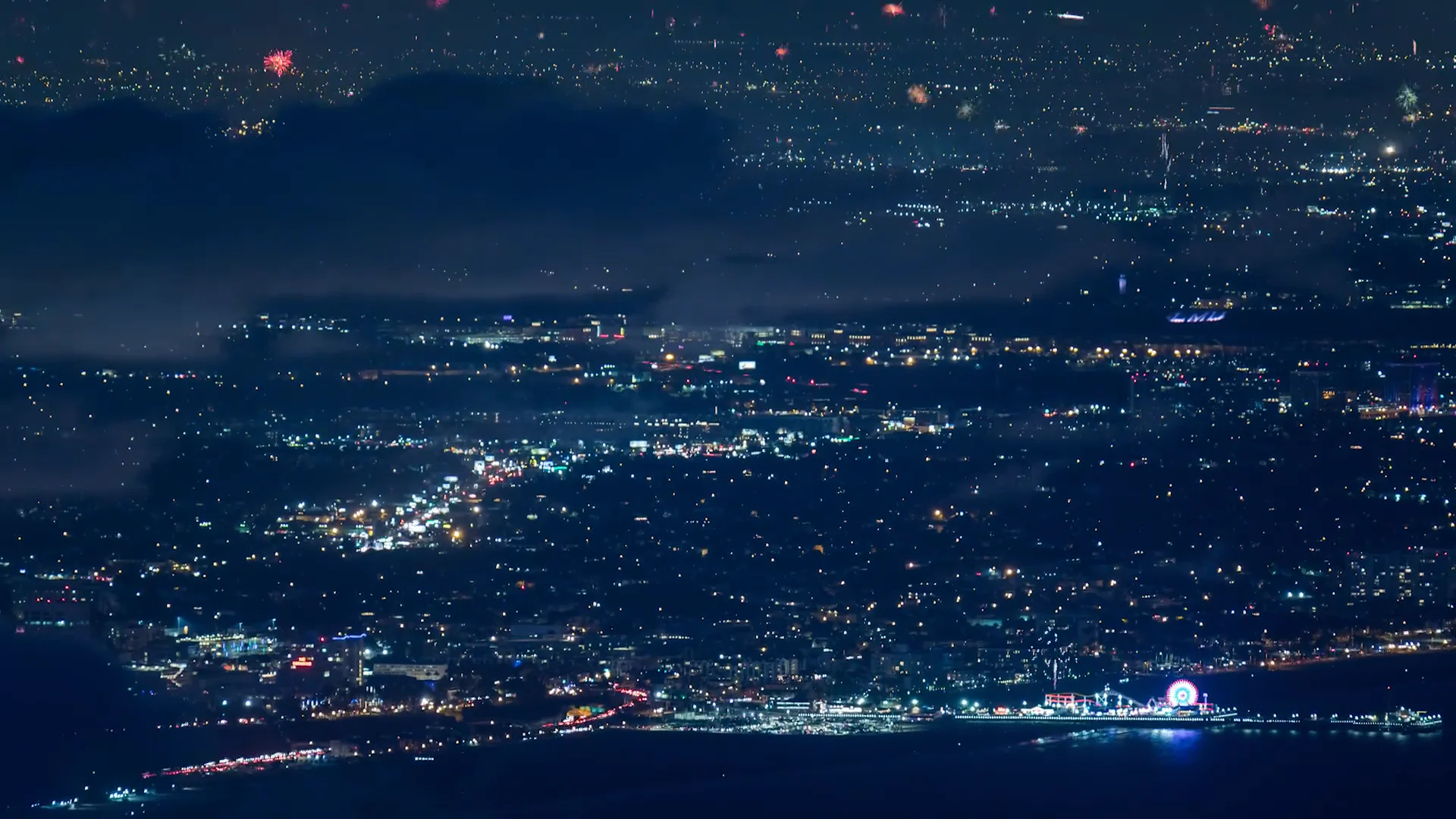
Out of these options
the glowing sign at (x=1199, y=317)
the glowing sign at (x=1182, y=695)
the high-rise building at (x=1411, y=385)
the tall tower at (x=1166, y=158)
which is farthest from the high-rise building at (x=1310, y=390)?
the glowing sign at (x=1182, y=695)

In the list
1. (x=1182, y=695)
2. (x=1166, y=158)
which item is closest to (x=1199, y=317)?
(x=1166, y=158)

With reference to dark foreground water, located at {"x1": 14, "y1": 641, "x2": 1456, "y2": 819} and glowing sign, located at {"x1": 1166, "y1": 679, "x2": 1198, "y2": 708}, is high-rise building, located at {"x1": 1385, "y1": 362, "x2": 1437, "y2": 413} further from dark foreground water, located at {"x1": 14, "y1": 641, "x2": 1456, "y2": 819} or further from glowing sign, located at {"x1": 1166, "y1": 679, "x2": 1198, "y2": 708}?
glowing sign, located at {"x1": 1166, "y1": 679, "x2": 1198, "y2": 708}

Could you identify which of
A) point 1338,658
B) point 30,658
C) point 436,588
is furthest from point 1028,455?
point 30,658

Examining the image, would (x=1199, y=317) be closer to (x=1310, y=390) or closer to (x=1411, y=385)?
(x=1310, y=390)

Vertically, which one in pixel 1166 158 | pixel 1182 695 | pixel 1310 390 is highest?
pixel 1166 158

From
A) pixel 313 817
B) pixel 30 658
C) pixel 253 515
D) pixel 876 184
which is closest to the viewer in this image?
pixel 313 817

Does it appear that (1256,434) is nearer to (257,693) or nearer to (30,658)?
(257,693)

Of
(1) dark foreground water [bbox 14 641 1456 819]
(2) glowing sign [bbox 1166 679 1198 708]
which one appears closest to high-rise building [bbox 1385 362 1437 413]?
(1) dark foreground water [bbox 14 641 1456 819]
